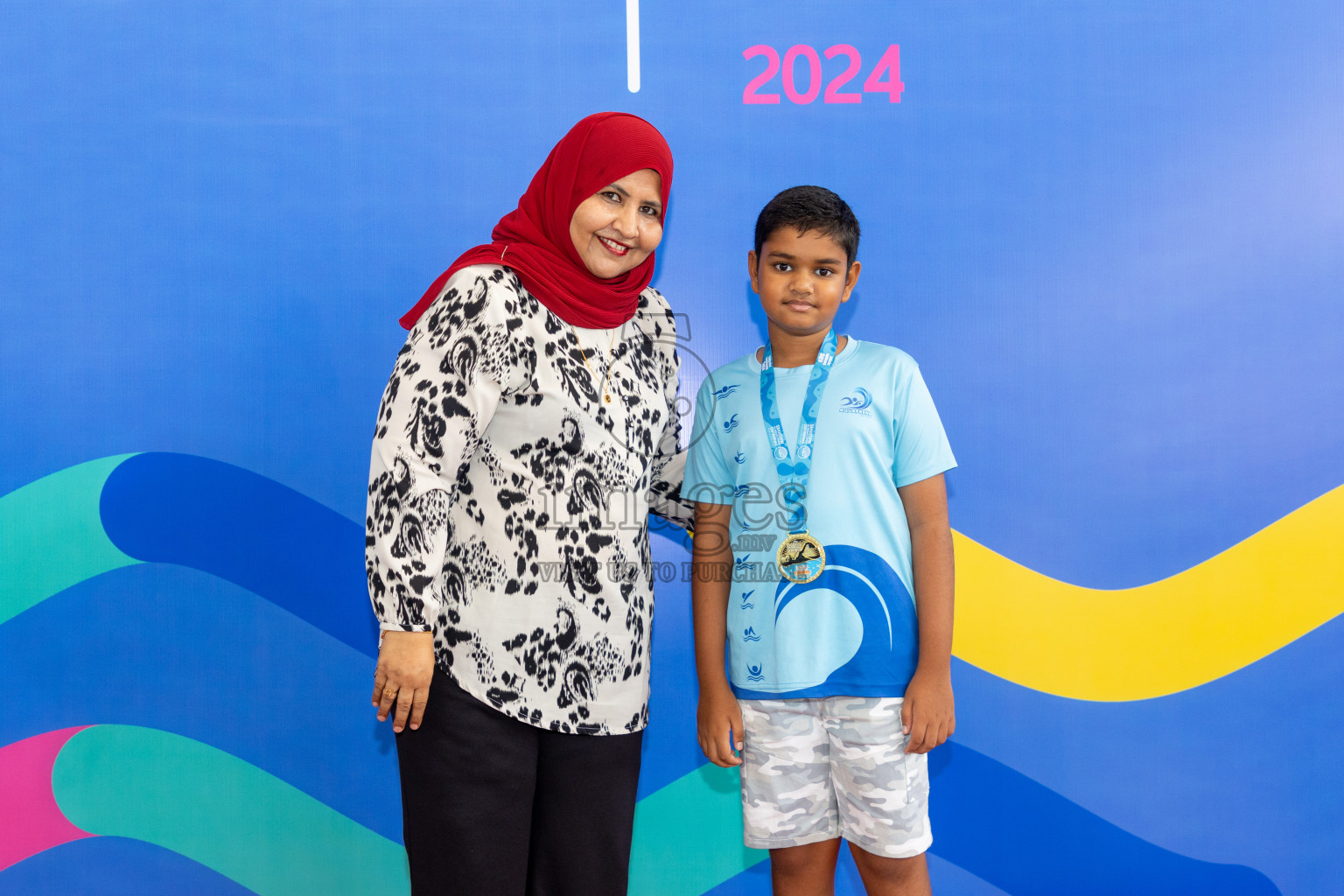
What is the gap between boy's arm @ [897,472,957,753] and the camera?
1514 millimetres

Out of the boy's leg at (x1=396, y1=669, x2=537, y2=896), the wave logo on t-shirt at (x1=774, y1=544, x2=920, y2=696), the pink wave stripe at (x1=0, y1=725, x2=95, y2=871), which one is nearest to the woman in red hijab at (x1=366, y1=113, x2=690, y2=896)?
the boy's leg at (x1=396, y1=669, x2=537, y2=896)

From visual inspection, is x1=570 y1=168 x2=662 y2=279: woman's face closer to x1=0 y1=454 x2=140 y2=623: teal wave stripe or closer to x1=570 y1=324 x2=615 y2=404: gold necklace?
x1=570 y1=324 x2=615 y2=404: gold necklace

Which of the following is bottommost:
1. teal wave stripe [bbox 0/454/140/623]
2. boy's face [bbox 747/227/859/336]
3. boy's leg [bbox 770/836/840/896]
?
boy's leg [bbox 770/836/840/896]

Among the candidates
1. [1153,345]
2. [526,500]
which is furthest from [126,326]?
[1153,345]

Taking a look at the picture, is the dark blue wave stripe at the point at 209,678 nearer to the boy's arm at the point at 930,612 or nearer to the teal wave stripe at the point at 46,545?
the teal wave stripe at the point at 46,545

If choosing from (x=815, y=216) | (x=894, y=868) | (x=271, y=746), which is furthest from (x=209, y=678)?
(x=815, y=216)

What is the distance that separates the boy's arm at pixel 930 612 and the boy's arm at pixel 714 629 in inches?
12.4

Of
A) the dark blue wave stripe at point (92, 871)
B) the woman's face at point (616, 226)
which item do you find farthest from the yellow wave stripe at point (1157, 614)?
the dark blue wave stripe at point (92, 871)

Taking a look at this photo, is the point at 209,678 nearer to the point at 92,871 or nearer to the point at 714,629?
the point at 92,871

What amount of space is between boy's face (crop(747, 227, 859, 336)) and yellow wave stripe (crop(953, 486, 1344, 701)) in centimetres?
86

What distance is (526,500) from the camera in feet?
4.49

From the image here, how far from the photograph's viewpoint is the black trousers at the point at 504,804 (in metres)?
1.33

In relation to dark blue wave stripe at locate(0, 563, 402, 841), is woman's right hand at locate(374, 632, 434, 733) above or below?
above

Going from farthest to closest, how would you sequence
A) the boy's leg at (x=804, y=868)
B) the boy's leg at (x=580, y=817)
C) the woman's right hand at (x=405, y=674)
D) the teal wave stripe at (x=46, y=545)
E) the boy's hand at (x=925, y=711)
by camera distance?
the teal wave stripe at (x=46, y=545)
the boy's leg at (x=804, y=868)
the boy's hand at (x=925, y=711)
the boy's leg at (x=580, y=817)
the woman's right hand at (x=405, y=674)
